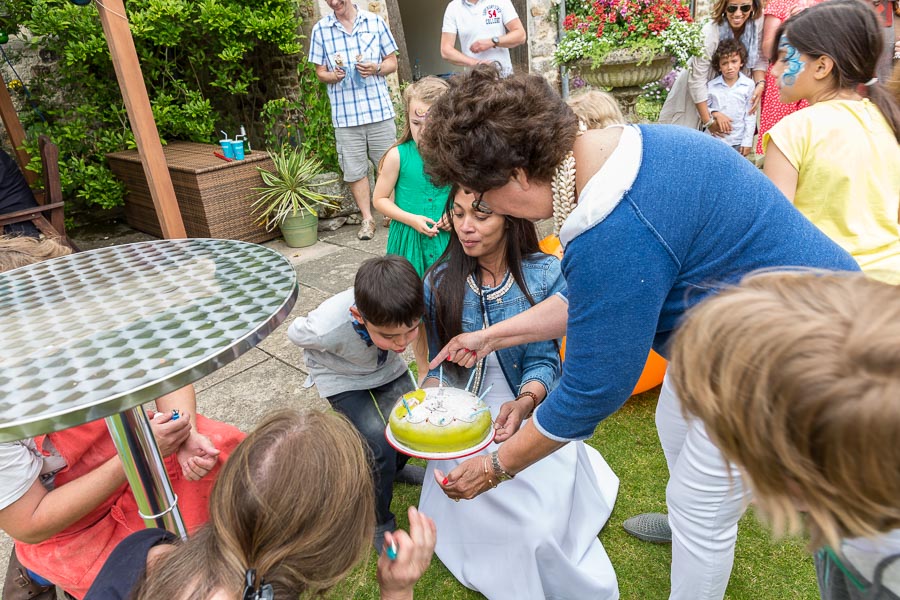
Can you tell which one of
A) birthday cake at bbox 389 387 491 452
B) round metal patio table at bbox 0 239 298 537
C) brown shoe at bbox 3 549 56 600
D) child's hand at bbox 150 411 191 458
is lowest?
brown shoe at bbox 3 549 56 600

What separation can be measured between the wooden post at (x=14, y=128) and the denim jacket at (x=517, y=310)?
5540 mm

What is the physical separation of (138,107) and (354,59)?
209cm

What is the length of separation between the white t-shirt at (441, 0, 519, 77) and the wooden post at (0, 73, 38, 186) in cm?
434

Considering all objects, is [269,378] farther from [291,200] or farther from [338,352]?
[291,200]

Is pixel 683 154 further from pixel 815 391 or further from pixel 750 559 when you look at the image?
pixel 750 559

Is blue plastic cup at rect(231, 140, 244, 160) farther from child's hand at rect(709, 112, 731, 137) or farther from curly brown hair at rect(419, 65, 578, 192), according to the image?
curly brown hair at rect(419, 65, 578, 192)

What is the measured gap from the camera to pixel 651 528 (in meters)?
2.29

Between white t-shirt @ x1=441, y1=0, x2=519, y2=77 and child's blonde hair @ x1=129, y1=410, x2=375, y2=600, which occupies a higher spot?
white t-shirt @ x1=441, y1=0, x2=519, y2=77

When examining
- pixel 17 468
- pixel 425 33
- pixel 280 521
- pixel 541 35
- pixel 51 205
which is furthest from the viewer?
pixel 425 33

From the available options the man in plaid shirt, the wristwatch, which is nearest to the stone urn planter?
the man in plaid shirt

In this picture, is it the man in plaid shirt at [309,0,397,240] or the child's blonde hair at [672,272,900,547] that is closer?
the child's blonde hair at [672,272,900,547]

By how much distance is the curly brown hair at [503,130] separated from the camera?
136 centimetres

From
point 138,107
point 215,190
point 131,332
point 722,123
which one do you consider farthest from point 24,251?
point 722,123

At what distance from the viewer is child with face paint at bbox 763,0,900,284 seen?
185cm
